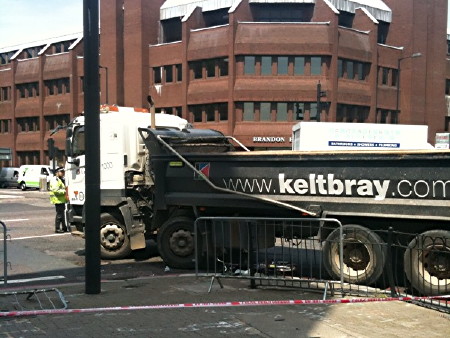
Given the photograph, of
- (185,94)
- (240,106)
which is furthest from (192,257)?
(185,94)

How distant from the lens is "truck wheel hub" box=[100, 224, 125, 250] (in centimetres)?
1059

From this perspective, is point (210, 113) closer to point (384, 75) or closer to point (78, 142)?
point (384, 75)

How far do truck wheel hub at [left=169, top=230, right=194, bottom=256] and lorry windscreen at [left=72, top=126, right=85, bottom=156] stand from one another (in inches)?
124

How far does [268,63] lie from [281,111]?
14.2 feet

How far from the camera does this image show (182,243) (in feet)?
31.0

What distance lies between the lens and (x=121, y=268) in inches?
388

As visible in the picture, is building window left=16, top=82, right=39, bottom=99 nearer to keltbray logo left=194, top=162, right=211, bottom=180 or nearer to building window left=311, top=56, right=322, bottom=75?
building window left=311, top=56, right=322, bottom=75

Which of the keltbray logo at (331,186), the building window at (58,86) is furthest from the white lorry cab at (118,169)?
the building window at (58,86)

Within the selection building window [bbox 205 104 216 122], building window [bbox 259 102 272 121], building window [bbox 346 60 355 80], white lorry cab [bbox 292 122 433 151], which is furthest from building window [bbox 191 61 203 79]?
white lorry cab [bbox 292 122 433 151]

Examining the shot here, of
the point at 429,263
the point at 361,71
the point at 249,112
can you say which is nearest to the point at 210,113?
the point at 249,112

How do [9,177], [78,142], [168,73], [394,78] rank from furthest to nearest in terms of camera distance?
[394,78] → [168,73] → [9,177] → [78,142]

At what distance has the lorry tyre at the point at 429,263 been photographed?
6.95 m

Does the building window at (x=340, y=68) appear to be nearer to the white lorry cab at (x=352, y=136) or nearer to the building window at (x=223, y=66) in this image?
the building window at (x=223, y=66)

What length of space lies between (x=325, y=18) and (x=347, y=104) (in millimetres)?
7839
